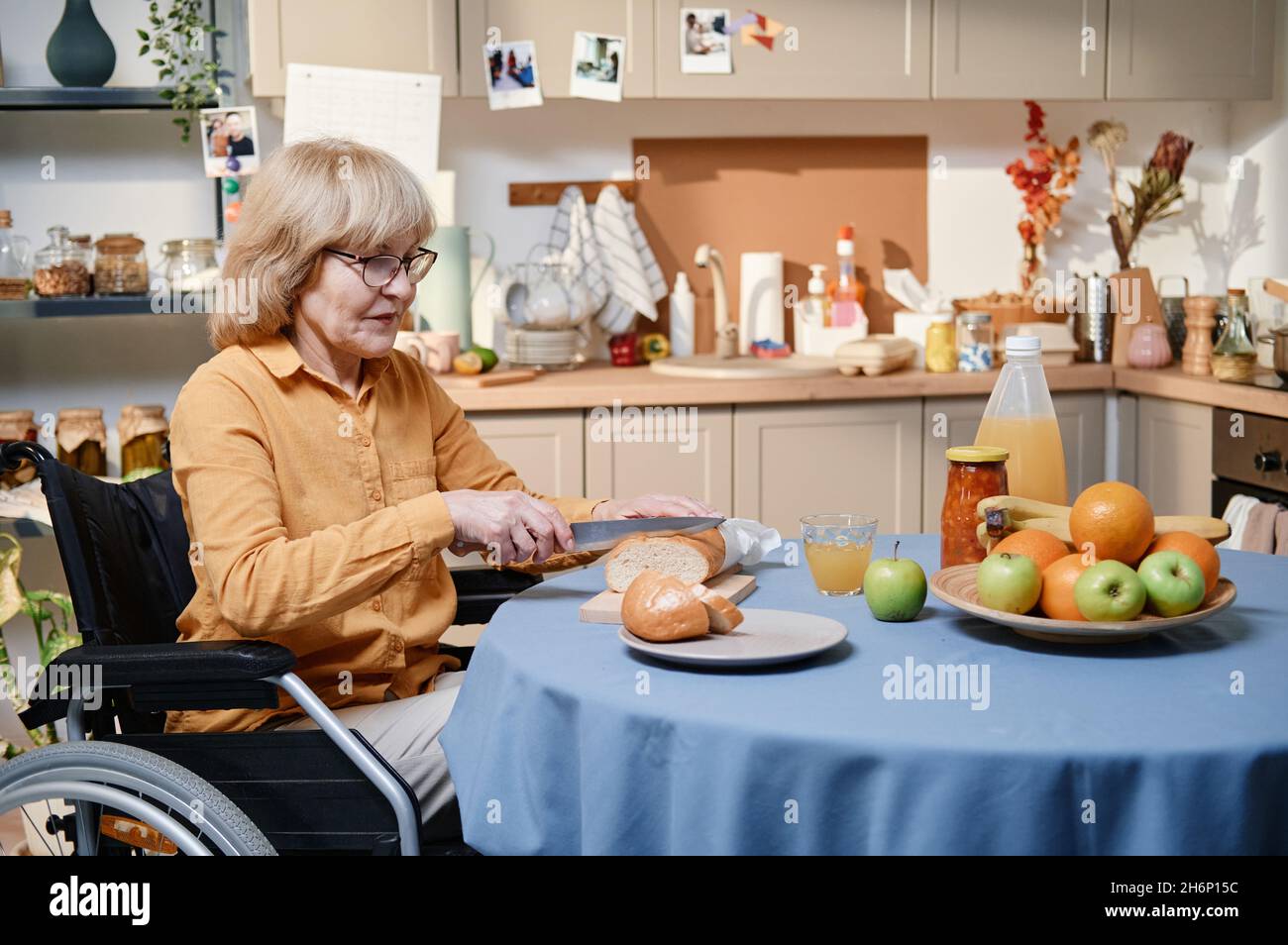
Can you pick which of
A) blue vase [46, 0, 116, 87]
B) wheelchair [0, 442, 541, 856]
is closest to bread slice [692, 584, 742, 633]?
wheelchair [0, 442, 541, 856]

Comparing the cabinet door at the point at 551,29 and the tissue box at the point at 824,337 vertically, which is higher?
the cabinet door at the point at 551,29

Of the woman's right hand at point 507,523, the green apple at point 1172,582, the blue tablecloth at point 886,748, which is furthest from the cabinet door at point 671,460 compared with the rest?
the green apple at point 1172,582

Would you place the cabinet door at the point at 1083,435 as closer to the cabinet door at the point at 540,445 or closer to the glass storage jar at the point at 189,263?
the cabinet door at the point at 540,445

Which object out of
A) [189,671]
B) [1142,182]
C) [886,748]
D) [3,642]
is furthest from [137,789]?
[1142,182]

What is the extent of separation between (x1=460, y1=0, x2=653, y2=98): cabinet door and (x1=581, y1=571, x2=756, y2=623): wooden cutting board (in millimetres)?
1998

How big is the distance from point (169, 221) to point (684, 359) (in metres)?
1.35

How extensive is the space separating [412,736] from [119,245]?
1.91m

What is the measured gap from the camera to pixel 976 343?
12.0 ft

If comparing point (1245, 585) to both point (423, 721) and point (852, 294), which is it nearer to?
point (423, 721)

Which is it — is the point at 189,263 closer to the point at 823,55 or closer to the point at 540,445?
the point at 540,445

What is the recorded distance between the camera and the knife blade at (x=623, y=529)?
184 cm

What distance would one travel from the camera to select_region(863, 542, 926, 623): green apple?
1.60 meters

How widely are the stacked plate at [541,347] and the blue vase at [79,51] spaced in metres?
1.14

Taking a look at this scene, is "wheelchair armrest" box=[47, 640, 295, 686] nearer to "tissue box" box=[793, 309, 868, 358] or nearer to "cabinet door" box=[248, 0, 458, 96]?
"cabinet door" box=[248, 0, 458, 96]
